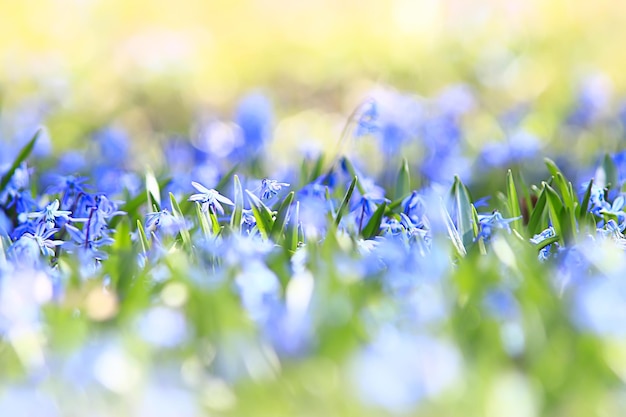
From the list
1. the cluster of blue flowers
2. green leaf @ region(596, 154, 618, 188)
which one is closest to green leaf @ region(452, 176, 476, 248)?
the cluster of blue flowers

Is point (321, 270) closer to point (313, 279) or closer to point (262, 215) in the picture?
point (313, 279)

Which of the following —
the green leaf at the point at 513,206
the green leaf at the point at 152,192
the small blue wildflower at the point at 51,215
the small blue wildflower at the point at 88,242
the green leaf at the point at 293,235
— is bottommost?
the green leaf at the point at 513,206

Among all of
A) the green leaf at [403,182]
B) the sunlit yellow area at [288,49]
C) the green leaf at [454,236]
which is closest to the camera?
the green leaf at [454,236]

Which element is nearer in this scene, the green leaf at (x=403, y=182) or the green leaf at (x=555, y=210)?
the green leaf at (x=555, y=210)

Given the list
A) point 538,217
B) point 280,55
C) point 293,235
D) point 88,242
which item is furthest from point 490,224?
point 280,55

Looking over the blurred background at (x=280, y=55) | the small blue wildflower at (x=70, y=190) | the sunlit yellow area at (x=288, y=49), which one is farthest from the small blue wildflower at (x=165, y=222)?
the sunlit yellow area at (x=288, y=49)

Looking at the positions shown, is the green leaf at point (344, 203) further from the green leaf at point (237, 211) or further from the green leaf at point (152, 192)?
the green leaf at point (152, 192)

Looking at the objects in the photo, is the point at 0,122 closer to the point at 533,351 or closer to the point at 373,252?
the point at 373,252

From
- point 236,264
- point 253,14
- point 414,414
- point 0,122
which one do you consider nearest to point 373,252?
point 236,264
